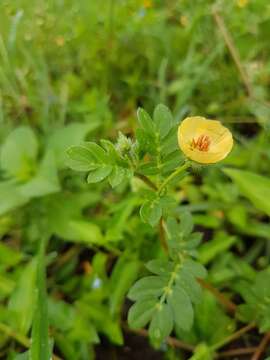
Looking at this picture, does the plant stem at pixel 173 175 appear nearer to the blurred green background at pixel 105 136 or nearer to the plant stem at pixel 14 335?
the blurred green background at pixel 105 136

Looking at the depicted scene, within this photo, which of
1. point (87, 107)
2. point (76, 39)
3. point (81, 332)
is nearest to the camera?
point (81, 332)

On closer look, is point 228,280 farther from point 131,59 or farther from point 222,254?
point 131,59

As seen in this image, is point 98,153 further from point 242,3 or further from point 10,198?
point 242,3

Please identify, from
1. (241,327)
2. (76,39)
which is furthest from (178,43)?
(241,327)

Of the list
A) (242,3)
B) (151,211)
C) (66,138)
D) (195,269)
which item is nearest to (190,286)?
(195,269)

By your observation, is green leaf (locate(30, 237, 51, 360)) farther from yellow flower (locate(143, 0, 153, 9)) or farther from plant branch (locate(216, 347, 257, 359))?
yellow flower (locate(143, 0, 153, 9))

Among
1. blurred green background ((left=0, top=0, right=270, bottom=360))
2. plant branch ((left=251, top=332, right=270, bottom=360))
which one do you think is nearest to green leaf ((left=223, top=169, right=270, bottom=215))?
blurred green background ((left=0, top=0, right=270, bottom=360))
